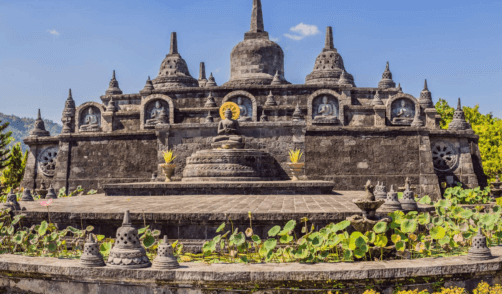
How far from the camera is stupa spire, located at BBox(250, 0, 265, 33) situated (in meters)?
30.6

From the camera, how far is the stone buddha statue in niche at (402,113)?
24109mm

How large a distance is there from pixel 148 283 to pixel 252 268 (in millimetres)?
1249

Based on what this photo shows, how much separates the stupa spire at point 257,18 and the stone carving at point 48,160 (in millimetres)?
13464

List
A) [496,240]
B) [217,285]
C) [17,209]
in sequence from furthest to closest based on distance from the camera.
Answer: [17,209] → [496,240] → [217,285]

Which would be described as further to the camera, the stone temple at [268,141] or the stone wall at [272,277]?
the stone temple at [268,141]

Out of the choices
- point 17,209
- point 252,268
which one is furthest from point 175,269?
point 17,209

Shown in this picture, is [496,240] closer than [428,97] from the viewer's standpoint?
Yes

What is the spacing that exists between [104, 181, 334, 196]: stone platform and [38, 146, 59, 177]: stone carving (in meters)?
10.7

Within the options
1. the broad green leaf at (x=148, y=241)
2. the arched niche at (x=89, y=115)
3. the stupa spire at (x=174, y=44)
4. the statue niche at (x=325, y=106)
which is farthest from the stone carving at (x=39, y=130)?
the broad green leaf at (x=148, y=241)

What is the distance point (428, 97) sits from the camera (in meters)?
28.1

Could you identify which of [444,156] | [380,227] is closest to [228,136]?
[444,156]

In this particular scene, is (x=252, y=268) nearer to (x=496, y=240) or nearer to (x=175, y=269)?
(x=175, y=269)

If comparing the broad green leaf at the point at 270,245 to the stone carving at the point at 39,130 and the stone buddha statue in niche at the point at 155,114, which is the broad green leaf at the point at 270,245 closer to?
the stone buddha statue in niche at the point at 155,114

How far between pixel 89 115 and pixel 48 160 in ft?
10.2
